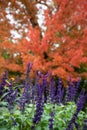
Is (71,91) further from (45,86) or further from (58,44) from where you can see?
(58,44)

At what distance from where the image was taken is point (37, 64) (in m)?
9.20

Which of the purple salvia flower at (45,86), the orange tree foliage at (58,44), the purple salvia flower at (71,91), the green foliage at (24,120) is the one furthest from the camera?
the orange tree foliage at (58,44)

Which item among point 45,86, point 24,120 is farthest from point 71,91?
point 24,120

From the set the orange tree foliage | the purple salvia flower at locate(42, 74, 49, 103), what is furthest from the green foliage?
the orange tree foliage

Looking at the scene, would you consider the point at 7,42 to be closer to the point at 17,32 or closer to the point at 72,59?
the point at 17,32

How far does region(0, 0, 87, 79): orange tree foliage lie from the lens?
922 centimetres

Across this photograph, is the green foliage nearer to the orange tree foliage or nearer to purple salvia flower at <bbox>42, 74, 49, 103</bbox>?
purple salvia flower at <bbox>42, 74, 49, 103</bbox>

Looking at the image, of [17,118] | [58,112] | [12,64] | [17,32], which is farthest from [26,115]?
[17,32]

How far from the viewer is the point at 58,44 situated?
985 cm

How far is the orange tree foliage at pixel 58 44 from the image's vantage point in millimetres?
9219

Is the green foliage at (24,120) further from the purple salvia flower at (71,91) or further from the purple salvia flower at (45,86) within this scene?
the purple salvia flower at (71,91)

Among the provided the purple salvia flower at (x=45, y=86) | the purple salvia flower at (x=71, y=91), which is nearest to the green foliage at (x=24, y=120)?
the purple salvia flower at (x=45, y=86)

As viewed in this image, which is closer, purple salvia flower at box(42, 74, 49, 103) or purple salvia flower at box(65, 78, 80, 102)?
purple salvia flower at box(42, 74, 49, 103)

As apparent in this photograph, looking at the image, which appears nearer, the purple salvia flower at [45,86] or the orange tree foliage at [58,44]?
the purple salvia flower at [45,86]
